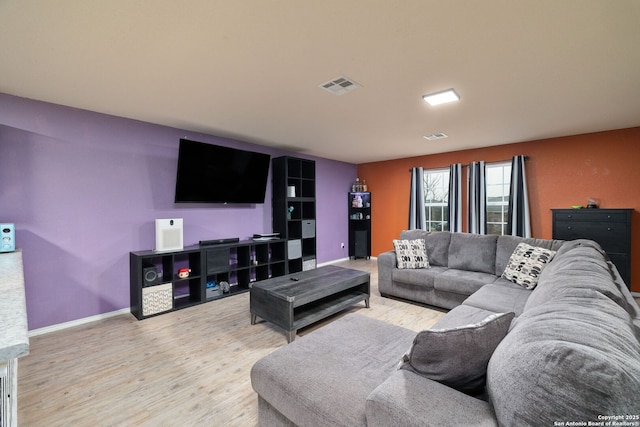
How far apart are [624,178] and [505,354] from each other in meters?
4.84

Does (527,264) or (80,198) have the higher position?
(80,198)

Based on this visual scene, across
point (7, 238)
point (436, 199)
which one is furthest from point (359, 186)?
point (7, 238)

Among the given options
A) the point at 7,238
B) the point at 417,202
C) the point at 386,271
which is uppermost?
the point at 417,202

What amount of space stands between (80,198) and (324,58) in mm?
3032

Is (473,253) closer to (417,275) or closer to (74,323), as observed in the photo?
(417,275)

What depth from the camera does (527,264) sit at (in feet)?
9.92

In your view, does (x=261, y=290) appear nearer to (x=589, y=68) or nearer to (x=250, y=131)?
(x=250, y=131)

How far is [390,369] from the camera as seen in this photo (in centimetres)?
142

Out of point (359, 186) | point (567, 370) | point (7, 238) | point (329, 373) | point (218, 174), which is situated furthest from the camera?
point (359, 186)

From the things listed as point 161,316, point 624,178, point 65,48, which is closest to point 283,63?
point 65,48

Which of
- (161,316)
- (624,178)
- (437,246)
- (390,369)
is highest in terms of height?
(624,178)

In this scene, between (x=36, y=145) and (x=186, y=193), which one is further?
(x=186, y=193)

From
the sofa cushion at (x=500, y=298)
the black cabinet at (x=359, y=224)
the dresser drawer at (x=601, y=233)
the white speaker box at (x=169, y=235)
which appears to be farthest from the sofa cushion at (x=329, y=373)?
the black cabinet at (x=359, y=224)

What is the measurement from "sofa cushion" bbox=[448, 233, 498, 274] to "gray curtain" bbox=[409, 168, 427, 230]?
6.40 feet
